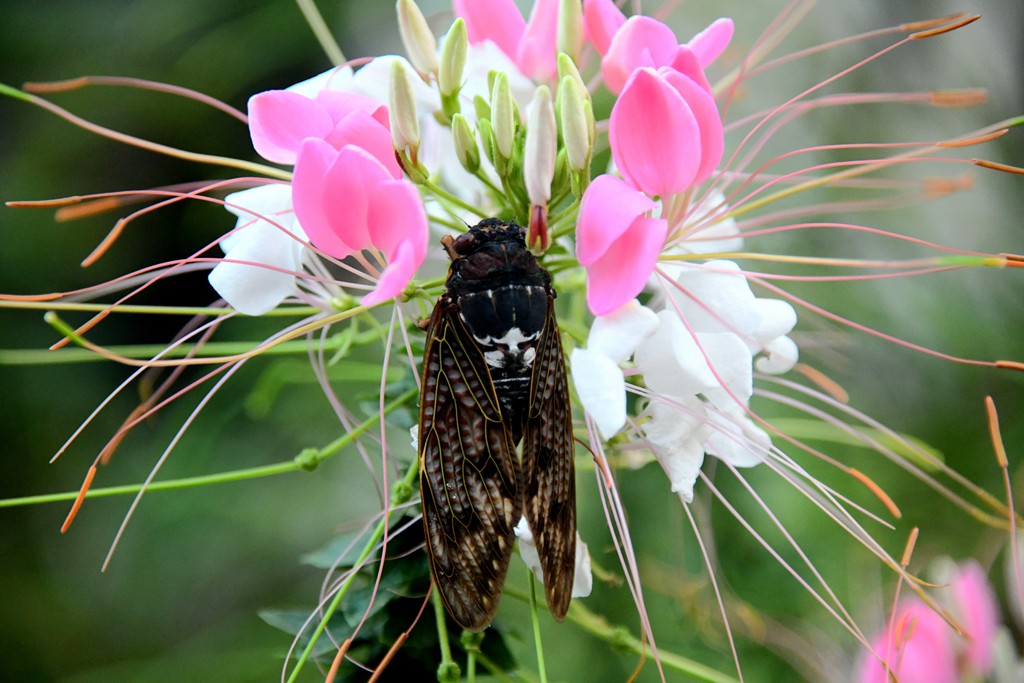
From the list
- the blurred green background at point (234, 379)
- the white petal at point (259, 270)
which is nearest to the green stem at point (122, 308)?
the white petal at point (259, 270)

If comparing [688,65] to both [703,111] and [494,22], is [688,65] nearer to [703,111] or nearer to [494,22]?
[703,111]

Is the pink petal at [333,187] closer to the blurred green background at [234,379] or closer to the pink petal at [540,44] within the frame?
the pink petal at [540,44]

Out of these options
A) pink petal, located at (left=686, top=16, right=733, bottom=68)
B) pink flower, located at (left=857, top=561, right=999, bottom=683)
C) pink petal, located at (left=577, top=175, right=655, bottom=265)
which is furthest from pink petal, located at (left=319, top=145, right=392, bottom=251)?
pink flower, located at (left=857, top=561, right=999, bottom=683)

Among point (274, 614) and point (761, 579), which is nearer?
point (274, 614)

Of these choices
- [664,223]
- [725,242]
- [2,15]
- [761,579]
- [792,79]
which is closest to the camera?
[664,223]

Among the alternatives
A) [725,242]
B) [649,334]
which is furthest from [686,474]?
[725,242]

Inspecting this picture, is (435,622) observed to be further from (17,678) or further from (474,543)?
(17,678)
